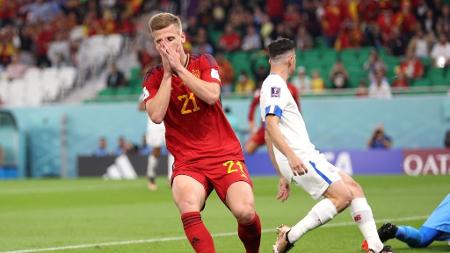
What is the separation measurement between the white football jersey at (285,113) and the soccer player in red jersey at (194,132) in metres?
0.79

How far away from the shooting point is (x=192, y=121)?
8.03m

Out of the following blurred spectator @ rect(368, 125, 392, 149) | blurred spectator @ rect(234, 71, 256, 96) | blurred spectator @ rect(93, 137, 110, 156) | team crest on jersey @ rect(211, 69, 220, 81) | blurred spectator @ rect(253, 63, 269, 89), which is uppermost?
team crest on jersey @ rect(211, 69, 220, 81)

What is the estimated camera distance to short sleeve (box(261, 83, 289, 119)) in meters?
8.82

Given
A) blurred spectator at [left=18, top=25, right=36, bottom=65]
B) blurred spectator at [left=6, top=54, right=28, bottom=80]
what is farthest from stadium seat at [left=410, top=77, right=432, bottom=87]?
blurred spectator at [left=18, top=25, right=36, bottom=65]

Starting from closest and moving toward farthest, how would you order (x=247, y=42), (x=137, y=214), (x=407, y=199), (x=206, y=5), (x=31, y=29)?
(x=137, y=214) < (x=407, y=199) < (x=247, y=42) < (x=206, y=5) < (x=31, y=29)

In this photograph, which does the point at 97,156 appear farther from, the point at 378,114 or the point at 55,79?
the point at 378,114

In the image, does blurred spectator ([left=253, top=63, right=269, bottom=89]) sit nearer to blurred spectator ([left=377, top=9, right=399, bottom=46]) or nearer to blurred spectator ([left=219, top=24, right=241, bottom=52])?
blurred spectator ([left=219, top=24, right=241, bottom=52])

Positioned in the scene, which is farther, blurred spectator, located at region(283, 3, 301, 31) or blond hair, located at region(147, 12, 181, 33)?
blurred spectator, located at region(283, 3, 301, 31)

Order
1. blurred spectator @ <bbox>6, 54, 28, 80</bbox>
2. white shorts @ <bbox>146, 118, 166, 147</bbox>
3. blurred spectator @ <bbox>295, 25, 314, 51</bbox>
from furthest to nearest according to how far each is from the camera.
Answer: blurred spectator @ <bbox>6, 54, 28, 80</bbox>, blurred spectator @ <bbox>295, 25, 314, 51</bbox>, white shorts @ <bbox>146, 118, 166, 147</bbox>

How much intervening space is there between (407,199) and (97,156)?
13917 mm

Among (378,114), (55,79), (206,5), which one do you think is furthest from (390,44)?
(55,79)

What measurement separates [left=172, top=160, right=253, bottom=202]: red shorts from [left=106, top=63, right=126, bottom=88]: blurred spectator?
2240 centimetres

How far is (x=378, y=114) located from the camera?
26.6 metres

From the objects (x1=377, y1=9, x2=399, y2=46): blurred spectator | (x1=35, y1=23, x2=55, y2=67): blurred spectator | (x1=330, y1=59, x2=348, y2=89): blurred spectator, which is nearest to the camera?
(x1=330, y1=59, x2=348, y2=89): blurred spectator
